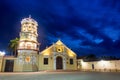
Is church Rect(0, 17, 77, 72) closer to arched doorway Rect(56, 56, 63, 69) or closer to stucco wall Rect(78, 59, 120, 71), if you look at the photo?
arched doorway Rect(56, 56, 63, 69)

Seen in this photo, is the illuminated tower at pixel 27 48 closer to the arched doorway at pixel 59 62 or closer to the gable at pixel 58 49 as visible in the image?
the gable at pixel 58 49

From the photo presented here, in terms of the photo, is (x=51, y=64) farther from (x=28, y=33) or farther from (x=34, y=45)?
(x=28, y=33)

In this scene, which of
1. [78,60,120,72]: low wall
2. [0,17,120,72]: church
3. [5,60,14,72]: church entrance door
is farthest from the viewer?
Answer: [78,60,120,72]: low wall

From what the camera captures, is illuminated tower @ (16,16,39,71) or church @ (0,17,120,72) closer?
illuminated tower @ (16,16,39,71)

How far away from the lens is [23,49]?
31.6 metres

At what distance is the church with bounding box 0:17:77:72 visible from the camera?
31234 millimetres

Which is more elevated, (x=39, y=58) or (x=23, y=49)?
(x=23, y=49)

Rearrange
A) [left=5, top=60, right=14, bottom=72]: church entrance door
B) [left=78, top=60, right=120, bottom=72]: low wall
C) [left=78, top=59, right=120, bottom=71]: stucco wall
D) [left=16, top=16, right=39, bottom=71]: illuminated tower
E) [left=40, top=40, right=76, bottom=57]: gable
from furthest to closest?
[left=78, top=59, right=120, bottom=71]: stucco wall < [left=78, top=60, right=120, bottom=72]: low wall < [left=40, top=40, right=76, bottom=57]: gable < [left=5, top=60, right=14, bottom=72]: church entrance door < [left=16, top=16, right=39, bottom=71]: illuminated tower

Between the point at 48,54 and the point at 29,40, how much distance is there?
22.1 ft

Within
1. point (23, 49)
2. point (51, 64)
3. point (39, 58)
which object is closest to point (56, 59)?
point (51, 64)

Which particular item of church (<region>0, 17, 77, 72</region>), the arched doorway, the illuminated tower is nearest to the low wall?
church (<region>0, 17, 77, 72</region>)

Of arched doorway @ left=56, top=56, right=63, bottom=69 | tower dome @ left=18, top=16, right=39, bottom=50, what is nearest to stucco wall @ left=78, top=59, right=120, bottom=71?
arched doorway @ left=56, top=56, right=63, bottom=69

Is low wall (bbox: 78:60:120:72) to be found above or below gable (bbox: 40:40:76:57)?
below

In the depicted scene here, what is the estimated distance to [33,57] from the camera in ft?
106
